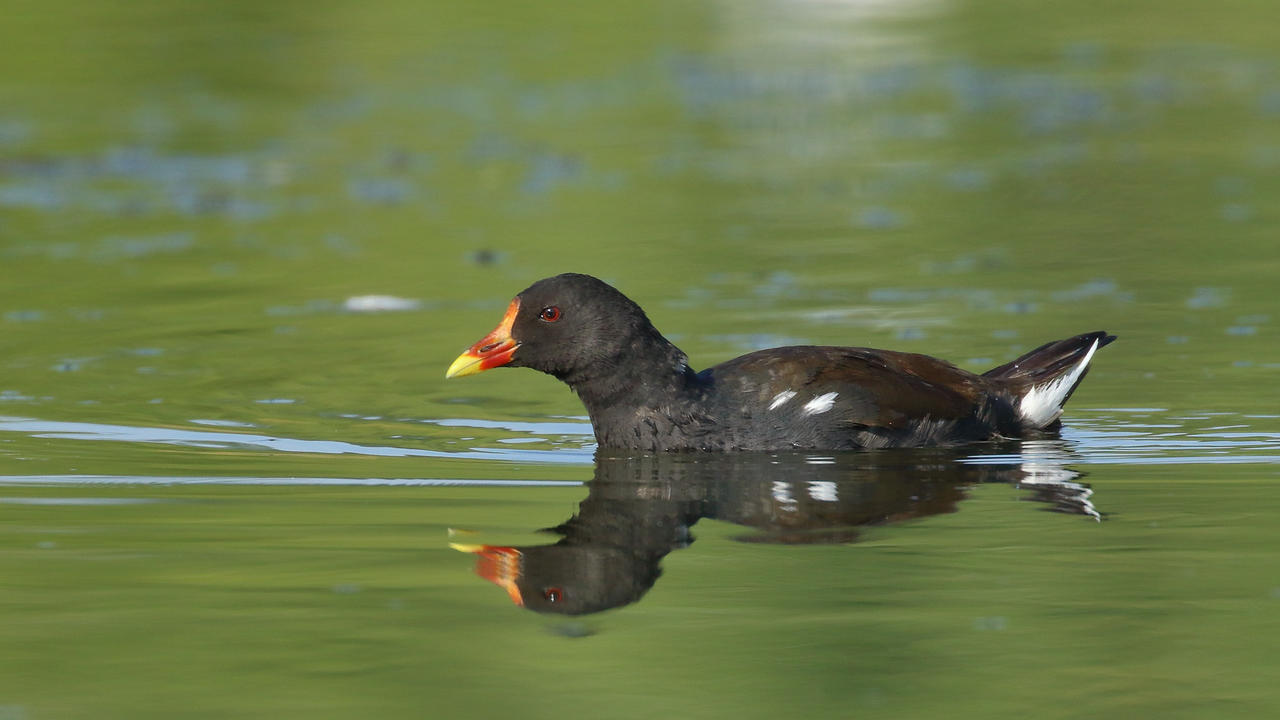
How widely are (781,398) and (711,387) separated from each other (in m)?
0.30

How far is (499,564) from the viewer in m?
5.94

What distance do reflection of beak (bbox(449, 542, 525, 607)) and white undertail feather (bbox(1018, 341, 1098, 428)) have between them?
316 centimetres

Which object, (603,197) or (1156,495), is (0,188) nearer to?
(603,197)

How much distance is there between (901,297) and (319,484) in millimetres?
5047

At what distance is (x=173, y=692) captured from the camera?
4.74 m

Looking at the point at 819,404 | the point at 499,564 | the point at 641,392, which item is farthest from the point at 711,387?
the point at 499,564

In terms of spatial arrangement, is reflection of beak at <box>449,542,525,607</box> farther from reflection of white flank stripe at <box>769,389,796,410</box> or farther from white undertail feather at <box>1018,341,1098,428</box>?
white undertail feather at <box>1018,341,1098,428</box>

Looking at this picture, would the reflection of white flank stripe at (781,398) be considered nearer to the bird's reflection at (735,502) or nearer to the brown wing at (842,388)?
the brown wing at (842,388)

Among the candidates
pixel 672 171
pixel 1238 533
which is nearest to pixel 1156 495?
pixel 1238 533

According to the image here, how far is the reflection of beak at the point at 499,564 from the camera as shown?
223 inches

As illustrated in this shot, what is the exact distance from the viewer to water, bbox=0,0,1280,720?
5008 mm

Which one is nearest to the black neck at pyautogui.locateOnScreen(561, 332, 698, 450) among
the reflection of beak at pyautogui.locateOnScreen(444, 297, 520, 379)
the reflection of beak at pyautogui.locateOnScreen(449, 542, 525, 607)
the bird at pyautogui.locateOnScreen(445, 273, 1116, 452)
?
the bird at pyautogui.locateOnScreen(445, 273, 1116, 452)

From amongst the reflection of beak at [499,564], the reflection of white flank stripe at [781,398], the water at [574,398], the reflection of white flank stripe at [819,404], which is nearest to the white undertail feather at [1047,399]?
the water at [574,398]

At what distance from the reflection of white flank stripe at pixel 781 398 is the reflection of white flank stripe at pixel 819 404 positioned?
75mm
